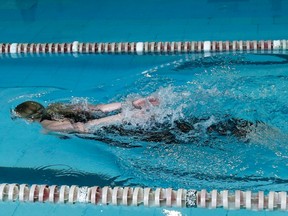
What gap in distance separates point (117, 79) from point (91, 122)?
101 centimetres

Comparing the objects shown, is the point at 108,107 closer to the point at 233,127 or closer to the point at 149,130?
the point at 149,130

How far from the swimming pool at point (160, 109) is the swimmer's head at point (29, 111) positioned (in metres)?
0.24

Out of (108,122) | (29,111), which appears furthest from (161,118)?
(29,111)

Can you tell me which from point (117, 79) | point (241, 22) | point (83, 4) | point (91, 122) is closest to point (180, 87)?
point (117, 79)

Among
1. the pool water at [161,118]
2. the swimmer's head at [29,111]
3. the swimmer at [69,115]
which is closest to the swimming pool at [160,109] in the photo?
the pool water at [161,118]

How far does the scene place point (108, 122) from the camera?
12.1ft

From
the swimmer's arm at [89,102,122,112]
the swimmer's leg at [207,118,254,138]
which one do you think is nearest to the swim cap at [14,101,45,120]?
the swimmer's arm at [89,102,122,112]

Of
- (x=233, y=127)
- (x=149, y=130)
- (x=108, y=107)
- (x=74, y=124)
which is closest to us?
(x=233, y=127)

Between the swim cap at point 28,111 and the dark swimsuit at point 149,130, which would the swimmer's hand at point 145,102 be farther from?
the swim cap at point 28,111

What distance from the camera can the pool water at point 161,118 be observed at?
11.0ft

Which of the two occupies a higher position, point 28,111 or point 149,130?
point 28,111

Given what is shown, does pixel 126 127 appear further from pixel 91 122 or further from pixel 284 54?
pixel 284 54

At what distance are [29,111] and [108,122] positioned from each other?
0.52 m

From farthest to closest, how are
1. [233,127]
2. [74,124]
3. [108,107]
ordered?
[108,107] → [74,124] → [233,127]
